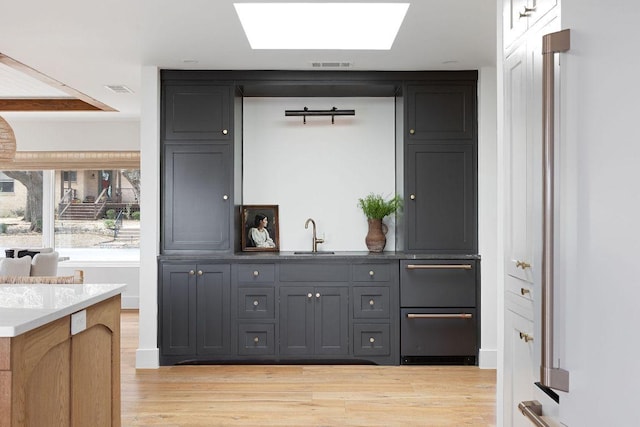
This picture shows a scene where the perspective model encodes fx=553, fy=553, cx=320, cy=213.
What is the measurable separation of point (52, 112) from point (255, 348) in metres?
4.28

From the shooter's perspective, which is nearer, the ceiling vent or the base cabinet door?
the ceiling vent

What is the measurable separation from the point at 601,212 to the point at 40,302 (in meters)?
2.01

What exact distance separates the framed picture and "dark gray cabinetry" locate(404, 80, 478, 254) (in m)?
1.22

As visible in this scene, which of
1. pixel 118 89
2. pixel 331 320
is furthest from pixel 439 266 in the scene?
pixel 118 89

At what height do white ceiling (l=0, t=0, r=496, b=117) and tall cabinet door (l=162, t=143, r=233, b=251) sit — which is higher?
white ceiling (l=0, t=0, r=496, b=117)

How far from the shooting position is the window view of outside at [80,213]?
7527 mm

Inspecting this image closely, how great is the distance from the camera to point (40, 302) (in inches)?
84.7

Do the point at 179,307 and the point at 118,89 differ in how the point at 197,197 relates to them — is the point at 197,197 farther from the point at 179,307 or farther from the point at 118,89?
the point at 118,89

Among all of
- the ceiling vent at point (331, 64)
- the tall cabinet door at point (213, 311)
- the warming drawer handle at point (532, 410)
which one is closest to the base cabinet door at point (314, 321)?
the tall cabinet door at point (213, 311)

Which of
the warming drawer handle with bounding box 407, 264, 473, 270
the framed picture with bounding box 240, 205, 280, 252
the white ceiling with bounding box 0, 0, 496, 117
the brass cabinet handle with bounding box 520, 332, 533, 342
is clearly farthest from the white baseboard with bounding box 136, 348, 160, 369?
the brass cabinet handle with bounding box 520, 332, 533, 342

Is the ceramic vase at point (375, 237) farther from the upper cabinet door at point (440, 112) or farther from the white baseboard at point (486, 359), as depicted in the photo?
the white baseboard at point (486, 359)

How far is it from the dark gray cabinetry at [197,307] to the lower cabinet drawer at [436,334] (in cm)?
149

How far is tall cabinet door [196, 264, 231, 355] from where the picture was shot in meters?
4.61

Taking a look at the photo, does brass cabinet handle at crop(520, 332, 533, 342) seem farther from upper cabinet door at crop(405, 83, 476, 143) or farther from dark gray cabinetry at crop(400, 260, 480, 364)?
upper cabinet door at crop(405, 83, 476, 143)
